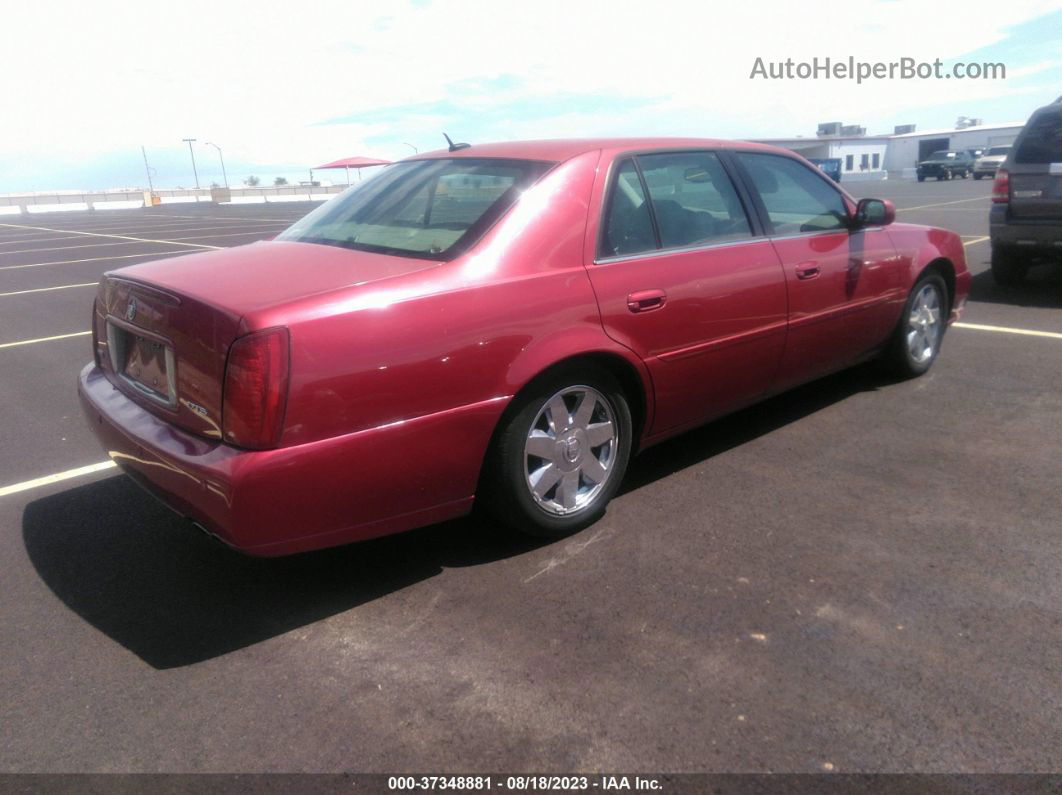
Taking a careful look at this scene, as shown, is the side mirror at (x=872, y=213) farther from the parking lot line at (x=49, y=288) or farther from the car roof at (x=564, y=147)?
the parking lot line at (x=49, y=288)

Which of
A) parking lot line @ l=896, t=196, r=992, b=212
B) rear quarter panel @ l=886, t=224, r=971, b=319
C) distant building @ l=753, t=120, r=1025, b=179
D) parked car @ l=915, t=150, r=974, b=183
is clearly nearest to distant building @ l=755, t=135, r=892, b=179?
distant building @ l=753, t=120, r=1025, b=179

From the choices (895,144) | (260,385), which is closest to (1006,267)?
(260,385)

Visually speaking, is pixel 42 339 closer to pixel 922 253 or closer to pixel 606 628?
pixel 606 628

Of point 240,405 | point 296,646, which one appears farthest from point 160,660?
point 240,405

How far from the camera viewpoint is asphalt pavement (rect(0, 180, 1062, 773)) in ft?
7.71

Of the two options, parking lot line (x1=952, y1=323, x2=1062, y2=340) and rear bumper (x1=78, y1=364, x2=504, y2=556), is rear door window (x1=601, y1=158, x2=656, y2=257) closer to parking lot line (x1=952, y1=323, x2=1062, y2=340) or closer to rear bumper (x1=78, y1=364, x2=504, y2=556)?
rear bumper (x1=78, y1=364, x2=504, y2=556)

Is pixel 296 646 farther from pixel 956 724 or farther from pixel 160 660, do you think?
pixel 956 724

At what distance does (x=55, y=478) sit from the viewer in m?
4.31

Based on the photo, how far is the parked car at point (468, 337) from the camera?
8.93ft

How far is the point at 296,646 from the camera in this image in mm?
2846

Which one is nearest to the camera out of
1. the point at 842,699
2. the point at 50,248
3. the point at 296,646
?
the point at 842,699

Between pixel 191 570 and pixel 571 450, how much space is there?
154 cm

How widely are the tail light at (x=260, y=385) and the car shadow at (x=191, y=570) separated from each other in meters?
0.55

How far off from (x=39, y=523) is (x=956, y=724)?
3.61 meters
